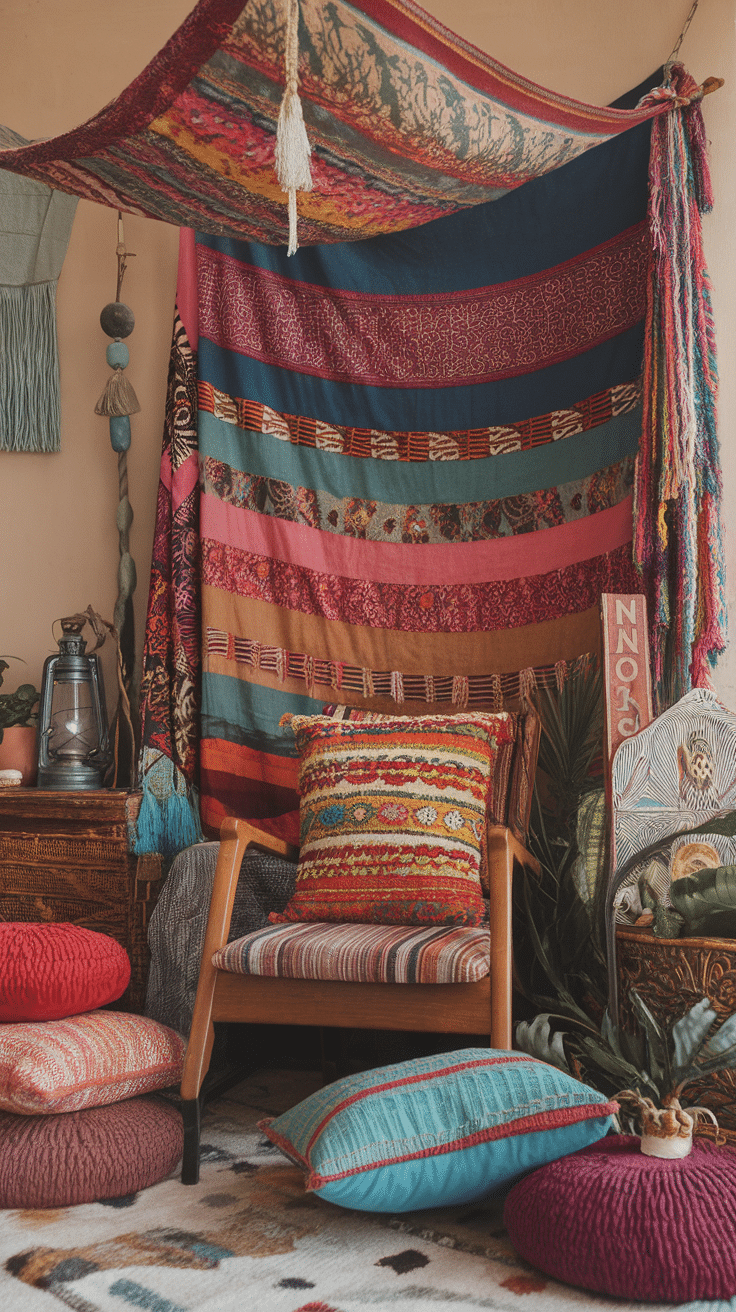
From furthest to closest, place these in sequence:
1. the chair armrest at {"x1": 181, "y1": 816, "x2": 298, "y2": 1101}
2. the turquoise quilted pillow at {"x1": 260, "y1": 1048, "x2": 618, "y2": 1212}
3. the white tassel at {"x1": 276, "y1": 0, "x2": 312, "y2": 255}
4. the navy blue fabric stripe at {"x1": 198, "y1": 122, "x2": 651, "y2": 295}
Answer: the navy blue fabric stripe at {"x1": 198, "y1": 122, "x2": 651, "y2": 295} → the chair armrest at {"x1": 181, "y1": 816, "x2": 298, "y2": 1101} → the white tassel at {"x1": 276, "y1": 0, "x2": 312, "y2": 255} → the turquoise quilted pillow at {"x1": 260, "y1": 1048, "x2": 618, "y2": 1212}

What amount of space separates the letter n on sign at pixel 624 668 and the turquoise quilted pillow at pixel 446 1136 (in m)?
0.74

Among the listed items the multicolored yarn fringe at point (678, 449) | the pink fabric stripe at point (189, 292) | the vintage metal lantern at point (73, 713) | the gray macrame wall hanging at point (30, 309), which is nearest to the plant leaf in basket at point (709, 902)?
the multicolored yarn fringe at point (678, 449)

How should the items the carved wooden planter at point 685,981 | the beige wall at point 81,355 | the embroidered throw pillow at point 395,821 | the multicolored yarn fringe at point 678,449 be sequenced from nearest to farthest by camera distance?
the carved wooden planter at point 685,981 → the embroidered throw pillow at point 395,821 → the multicolored yarn fringe at point 678,449 → the beige wall at point 81,355

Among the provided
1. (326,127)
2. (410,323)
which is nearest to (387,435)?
(410,323)

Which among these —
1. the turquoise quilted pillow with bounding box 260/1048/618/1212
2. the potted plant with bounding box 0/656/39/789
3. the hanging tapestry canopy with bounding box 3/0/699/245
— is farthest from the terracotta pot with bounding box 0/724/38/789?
the turquoise quilted pillow with bounding box 260/1048/618/1212

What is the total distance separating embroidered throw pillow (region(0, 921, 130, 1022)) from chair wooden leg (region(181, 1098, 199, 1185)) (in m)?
0.32

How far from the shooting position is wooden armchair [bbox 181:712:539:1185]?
1.76m

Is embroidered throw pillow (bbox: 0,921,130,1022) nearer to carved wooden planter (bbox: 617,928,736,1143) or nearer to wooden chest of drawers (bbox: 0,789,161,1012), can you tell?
wooden chest of drawers (bbox: 0,789,161,1012)

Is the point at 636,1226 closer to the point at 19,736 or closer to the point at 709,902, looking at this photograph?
the point at 709,902

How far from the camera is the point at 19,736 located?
2805mm

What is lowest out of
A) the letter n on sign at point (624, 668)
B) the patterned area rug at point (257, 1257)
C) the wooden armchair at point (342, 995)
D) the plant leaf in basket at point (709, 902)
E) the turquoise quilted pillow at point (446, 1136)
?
the patterned area rug at point (257, 1257)

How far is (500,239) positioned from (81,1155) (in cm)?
226

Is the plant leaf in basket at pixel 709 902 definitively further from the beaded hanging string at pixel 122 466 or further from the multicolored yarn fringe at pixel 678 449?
the beaded hanging string at pixel 122 466

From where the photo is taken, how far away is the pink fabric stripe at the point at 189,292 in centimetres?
281
